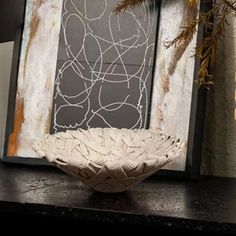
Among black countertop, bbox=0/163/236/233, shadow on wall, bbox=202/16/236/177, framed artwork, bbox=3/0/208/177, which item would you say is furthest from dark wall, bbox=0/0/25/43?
shadow on wall, bbox=202/16/236/177

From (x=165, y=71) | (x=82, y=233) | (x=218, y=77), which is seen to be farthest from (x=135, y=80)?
(x=82, y=233)

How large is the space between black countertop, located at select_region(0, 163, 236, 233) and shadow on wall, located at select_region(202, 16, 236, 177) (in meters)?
0.09

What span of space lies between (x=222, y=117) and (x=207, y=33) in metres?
0.18

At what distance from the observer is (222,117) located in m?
0.94

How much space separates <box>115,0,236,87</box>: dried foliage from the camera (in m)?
0.82

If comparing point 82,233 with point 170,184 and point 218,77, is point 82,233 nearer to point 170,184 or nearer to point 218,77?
point 170,184

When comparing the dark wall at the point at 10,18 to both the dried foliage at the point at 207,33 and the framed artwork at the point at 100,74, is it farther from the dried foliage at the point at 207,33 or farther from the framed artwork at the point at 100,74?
the dried foliage at the point at 207,33

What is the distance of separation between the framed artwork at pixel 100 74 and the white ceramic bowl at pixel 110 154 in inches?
3.7

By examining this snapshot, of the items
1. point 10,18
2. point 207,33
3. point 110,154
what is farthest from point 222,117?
point 10,18

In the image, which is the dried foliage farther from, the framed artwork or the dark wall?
the dark wall

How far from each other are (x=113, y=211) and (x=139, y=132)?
0.71ft

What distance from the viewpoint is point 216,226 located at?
57 centimetres

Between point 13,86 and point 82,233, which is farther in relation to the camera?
point 13,86

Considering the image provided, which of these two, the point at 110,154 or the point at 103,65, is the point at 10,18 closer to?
the point at 103,65
